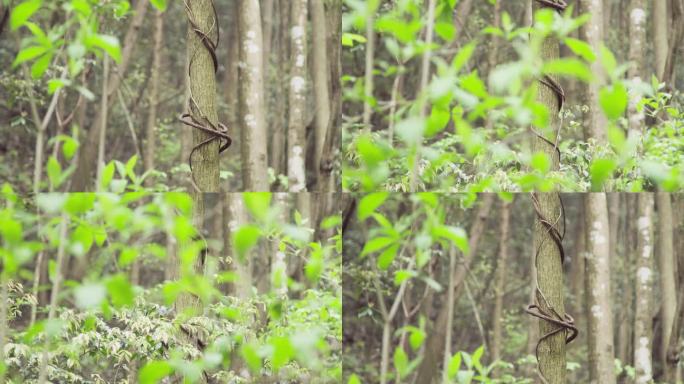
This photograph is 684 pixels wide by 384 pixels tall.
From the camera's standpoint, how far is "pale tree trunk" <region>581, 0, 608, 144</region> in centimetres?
215

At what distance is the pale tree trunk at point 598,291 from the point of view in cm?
246

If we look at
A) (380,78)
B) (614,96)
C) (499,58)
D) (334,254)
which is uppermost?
(499,58)

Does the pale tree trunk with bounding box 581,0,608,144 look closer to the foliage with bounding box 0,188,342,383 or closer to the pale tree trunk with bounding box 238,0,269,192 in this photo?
the foliage with bounding box 0,188,342,383

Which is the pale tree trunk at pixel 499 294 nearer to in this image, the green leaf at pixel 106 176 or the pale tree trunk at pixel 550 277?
the pale tree trunk at pixel 550 277

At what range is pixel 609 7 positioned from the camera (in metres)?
2.89

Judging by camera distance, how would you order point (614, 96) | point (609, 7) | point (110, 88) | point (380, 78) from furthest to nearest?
point (110, 88)
point (609, 7)
point (380, 78)
point (614, 96)

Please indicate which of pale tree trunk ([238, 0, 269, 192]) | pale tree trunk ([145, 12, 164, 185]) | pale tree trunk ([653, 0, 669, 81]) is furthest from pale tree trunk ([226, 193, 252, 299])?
pale tree trunk ([145, 12, 164, 185])

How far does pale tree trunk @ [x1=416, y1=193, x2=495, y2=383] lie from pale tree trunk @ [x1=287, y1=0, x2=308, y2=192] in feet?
2.15

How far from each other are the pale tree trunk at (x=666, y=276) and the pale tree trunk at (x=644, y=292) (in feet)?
0.15

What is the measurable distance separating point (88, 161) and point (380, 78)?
4.91 ft

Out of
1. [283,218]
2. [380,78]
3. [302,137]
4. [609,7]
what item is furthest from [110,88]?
[609,7]

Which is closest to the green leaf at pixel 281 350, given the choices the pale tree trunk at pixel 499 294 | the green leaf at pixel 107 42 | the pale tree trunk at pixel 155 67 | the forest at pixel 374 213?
the forest at pixel 374 213

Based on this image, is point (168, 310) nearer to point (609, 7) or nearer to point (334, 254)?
point (334, 254)

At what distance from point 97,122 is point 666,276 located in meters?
3.01
